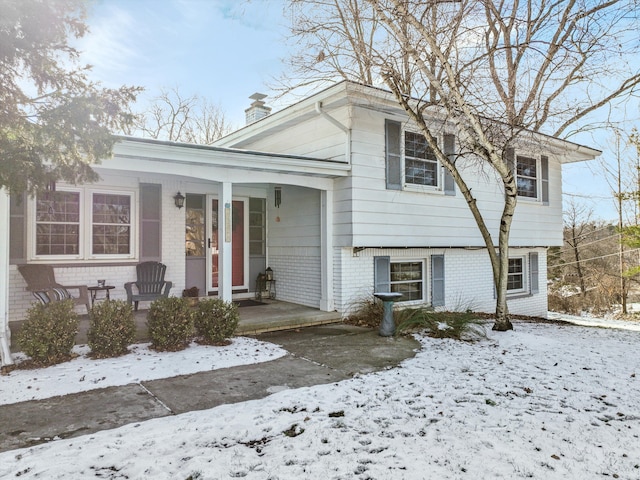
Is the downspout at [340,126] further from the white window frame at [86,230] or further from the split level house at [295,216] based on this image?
the white window frame at [86,230]

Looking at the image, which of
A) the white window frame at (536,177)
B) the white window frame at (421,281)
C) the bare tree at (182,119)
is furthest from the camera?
the bare tree at (182,119)

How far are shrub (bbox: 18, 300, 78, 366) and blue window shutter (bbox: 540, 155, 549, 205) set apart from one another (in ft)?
36.5

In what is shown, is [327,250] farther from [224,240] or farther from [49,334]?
[49,334]

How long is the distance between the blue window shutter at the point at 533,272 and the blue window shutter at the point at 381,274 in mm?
5285

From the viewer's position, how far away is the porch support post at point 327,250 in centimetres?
798

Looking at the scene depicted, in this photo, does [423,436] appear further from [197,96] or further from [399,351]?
[197,96]

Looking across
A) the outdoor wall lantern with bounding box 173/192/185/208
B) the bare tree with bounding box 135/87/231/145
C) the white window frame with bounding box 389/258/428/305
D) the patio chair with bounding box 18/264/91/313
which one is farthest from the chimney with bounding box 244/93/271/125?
the bare tree with bounding box 135/87/231/145

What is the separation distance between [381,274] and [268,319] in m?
2.50

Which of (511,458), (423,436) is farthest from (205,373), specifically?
(511,458)

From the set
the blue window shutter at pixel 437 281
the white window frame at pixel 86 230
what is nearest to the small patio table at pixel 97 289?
the white window frame at pixel 86 230

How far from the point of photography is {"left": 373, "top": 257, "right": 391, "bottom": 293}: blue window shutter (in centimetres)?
832

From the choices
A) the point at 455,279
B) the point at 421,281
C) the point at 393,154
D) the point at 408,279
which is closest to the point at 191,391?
the point at 393,154

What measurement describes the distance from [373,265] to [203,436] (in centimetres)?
568

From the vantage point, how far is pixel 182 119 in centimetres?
2066
